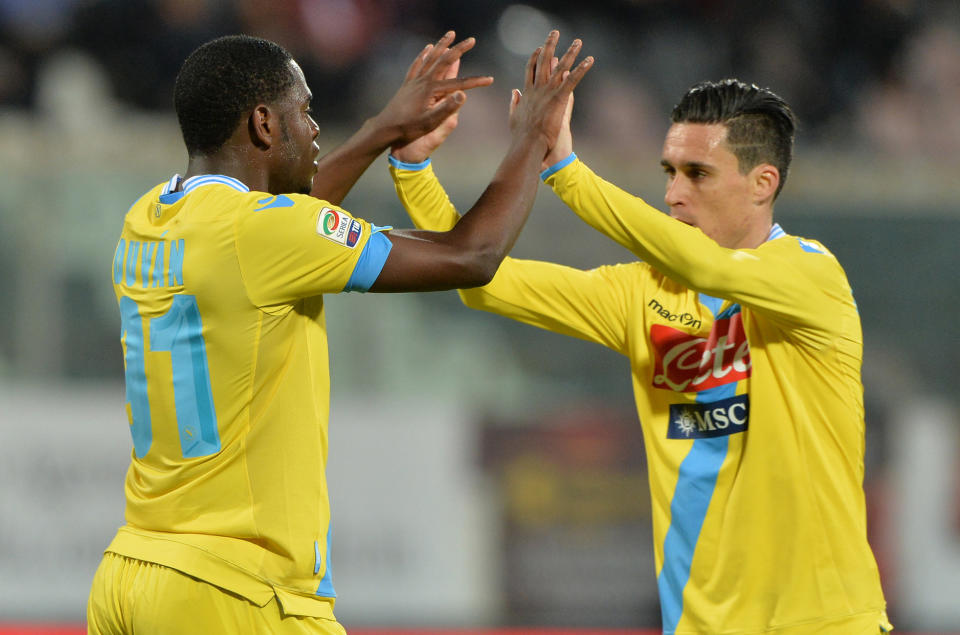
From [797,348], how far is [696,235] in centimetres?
42

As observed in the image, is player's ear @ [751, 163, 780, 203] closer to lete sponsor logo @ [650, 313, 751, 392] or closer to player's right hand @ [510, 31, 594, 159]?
lete sponsor logo @ [650, 313, 751, 392]

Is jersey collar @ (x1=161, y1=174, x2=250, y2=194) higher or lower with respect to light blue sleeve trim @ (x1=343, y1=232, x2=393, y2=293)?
higher

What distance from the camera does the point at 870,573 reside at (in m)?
2.94

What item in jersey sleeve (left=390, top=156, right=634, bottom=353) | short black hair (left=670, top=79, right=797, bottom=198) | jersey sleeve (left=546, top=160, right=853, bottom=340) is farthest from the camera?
jersey sleeve (left=390, top=156, right=634, bottom=353)

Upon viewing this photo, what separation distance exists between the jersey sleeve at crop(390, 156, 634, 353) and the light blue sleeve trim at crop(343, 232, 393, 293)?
0.75 meters

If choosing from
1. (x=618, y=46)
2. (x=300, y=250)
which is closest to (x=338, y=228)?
(x=300, y=250)

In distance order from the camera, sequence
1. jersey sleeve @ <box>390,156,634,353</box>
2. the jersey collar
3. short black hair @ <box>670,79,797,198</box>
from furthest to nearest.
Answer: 1. jersey sleeve @ <box>390,156,634,353</box>
2. short black hair @ <box>670,79,797,198</box>
3. the jersey collar

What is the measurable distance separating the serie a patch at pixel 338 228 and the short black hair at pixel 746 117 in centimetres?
113

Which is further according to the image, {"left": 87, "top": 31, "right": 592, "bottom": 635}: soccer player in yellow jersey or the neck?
the neck

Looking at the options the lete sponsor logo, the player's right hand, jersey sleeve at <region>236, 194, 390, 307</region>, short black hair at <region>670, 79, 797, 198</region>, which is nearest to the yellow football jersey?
jersey sleeve at <region>236, 194, 390, 307</region>

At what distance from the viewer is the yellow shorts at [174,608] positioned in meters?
2.47

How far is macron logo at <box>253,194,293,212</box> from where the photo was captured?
2.53 m

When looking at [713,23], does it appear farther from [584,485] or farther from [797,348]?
[797,348]

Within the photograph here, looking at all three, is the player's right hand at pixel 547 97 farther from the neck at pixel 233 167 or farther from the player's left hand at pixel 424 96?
the neck at pixel 233 167
